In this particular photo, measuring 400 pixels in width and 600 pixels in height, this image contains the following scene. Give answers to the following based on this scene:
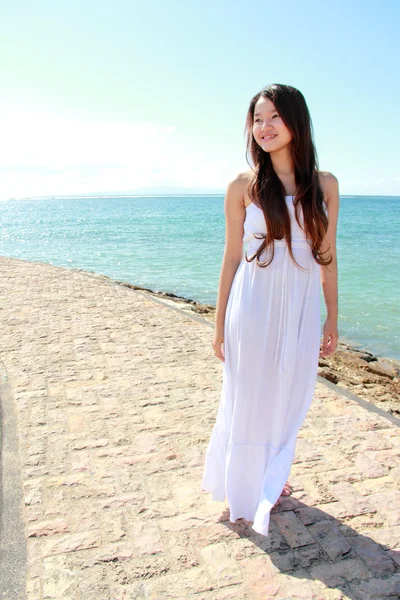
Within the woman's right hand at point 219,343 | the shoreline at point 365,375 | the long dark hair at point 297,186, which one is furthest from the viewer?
the shoreline at point 365,375

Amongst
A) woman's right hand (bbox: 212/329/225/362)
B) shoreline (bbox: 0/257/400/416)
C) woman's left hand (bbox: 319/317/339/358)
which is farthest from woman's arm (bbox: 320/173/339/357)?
shoreline (bbox: 0/257/400/416)

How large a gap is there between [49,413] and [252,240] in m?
2.85

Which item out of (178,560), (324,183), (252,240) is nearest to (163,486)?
(178,560)

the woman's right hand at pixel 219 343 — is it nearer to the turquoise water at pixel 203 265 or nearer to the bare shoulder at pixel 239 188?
the bare shoulder at pixel 239 188

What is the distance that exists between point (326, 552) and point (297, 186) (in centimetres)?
205

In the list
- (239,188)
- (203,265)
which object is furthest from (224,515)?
(203,265)

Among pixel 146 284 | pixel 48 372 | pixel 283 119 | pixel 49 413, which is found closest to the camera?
pixel 283 119

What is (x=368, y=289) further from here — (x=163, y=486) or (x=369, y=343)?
(x=163, y=486)

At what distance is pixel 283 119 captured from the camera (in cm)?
273

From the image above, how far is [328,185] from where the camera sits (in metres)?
2.87

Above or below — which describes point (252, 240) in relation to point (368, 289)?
above

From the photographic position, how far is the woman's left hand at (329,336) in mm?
3168

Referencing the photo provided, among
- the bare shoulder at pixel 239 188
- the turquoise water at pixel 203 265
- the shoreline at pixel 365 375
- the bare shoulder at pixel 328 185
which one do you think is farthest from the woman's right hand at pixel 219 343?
the turquoise water at pixel 203 265

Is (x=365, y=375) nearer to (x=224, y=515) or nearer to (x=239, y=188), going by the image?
(x=224, y=515)
